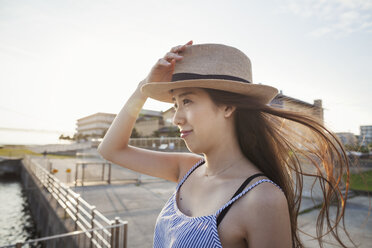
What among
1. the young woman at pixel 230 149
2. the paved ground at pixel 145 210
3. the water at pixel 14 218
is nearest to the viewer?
the young woman at pixel 230 149

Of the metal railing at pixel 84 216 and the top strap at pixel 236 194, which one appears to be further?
the metal railing at pixel 84 216

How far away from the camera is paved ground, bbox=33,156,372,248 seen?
530 centimetres

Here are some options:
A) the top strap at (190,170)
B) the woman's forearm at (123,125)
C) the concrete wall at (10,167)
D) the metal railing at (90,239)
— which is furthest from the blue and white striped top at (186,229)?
the concrete wall at (10,167)

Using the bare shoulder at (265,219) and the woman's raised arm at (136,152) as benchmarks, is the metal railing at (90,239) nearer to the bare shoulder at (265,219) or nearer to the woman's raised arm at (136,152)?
the woman's raised arm at (136,152)

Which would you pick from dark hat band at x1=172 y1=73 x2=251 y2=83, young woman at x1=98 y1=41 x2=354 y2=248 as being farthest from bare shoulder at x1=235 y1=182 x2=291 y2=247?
dark hat band at x1=172 y1=73 x2=251 y2=83

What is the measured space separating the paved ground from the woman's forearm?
11.7ft

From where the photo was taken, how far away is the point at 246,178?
1079 millimetres

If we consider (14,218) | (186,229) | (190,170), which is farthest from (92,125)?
(186,229)

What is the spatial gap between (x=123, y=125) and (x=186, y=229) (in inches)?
31.4

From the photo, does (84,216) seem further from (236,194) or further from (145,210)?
(236,194)

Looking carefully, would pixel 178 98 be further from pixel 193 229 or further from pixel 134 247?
pixel 134 247

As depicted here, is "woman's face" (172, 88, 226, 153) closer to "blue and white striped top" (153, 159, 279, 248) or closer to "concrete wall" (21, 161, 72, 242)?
"blue and white striped top" (153, 159, 279, 248)

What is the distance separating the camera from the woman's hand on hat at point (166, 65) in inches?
50.6

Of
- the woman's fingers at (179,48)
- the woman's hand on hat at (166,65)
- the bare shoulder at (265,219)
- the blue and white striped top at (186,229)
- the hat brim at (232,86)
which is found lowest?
the blue and white striped top at (186,229)
